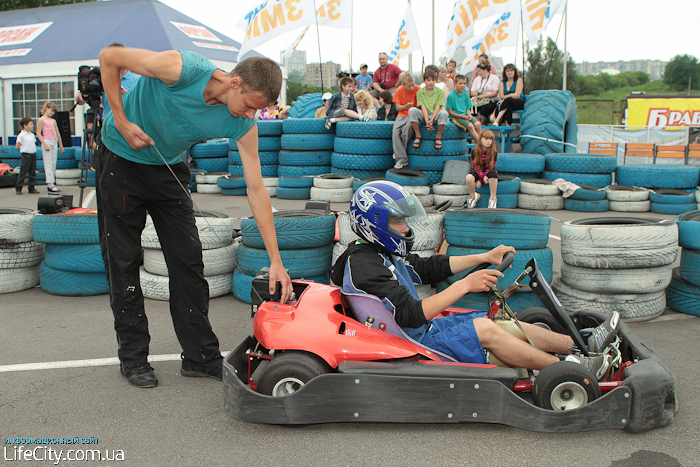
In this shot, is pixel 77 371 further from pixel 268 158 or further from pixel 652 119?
pixel 652 119

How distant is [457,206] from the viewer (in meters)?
9.17

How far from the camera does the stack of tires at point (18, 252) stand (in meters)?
4.84

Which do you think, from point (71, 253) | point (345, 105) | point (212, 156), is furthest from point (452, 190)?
point (71, 253)

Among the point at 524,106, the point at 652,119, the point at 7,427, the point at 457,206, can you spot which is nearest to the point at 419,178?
the point at 457,206

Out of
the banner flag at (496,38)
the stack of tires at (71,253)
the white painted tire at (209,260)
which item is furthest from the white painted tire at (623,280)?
the banner flag at (496,38)

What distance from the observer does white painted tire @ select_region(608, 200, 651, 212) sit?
9148 mm

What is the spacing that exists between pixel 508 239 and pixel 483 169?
489cm

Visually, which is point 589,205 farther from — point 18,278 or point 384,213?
point 18,278

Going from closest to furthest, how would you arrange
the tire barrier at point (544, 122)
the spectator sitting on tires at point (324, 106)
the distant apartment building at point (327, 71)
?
1. the tire barrier at point (544, 122)
2. the spectator sitting on tires at point (324, 106)
3. the distant apartment building at point (327, 71)

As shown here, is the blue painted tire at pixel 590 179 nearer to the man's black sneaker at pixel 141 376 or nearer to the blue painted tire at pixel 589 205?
the blue painted tire at pixel 589 205

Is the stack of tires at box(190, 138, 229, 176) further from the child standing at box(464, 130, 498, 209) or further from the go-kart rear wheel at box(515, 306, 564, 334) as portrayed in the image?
the go-kart rear wheel at box(515, 306, 564, 334)

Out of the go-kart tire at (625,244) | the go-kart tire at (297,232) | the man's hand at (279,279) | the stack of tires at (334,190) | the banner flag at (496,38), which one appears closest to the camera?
the man's hand at (279,279)

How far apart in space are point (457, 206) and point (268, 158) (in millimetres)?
3988

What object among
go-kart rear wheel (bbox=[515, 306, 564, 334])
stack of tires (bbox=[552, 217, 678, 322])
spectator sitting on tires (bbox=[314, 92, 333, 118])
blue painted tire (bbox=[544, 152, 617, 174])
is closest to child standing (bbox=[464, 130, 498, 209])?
blue painted tire (bbox=[544, 152, 617, 174])
